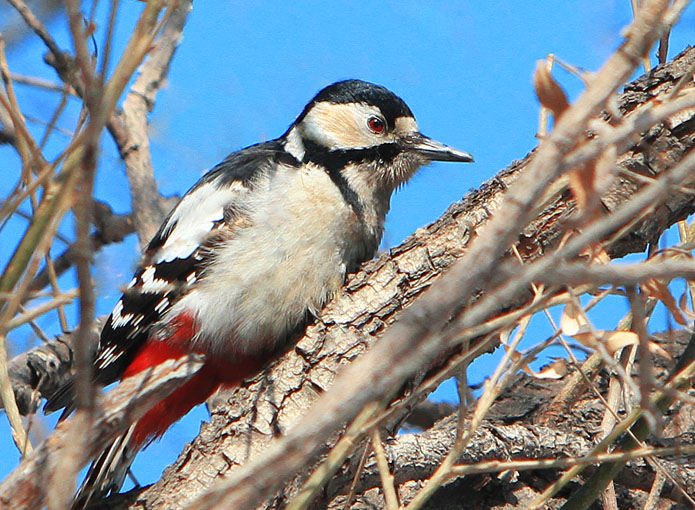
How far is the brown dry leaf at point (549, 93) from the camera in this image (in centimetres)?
141

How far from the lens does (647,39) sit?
1.21 meters

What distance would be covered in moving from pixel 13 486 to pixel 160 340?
172cm

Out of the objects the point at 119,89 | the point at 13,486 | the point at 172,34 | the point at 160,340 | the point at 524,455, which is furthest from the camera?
the point at 172,34

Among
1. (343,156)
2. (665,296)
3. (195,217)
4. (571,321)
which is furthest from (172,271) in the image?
(665,296)

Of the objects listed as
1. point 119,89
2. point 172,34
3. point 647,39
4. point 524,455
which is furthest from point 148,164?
point 647,39

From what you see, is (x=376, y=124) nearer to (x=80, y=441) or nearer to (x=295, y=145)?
(x=295, y=145)

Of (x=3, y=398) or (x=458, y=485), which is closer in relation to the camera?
(x=3, y=398)

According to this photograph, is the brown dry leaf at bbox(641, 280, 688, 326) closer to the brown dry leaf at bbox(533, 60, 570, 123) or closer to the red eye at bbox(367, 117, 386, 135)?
the brown dry leaf at bbox(533, 60, 570, 123)

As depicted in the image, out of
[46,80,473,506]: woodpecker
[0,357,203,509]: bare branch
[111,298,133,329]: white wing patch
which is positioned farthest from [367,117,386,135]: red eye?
[0,357,203,509]: bare branch

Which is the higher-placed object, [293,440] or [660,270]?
[293,440]

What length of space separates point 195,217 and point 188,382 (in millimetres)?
686

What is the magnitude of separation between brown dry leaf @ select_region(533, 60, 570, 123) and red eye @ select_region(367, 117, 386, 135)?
2528 mm

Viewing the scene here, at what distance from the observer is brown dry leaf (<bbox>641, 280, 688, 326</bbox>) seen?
1.83 metres

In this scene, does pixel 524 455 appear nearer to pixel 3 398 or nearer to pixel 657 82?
pixel 657 82
